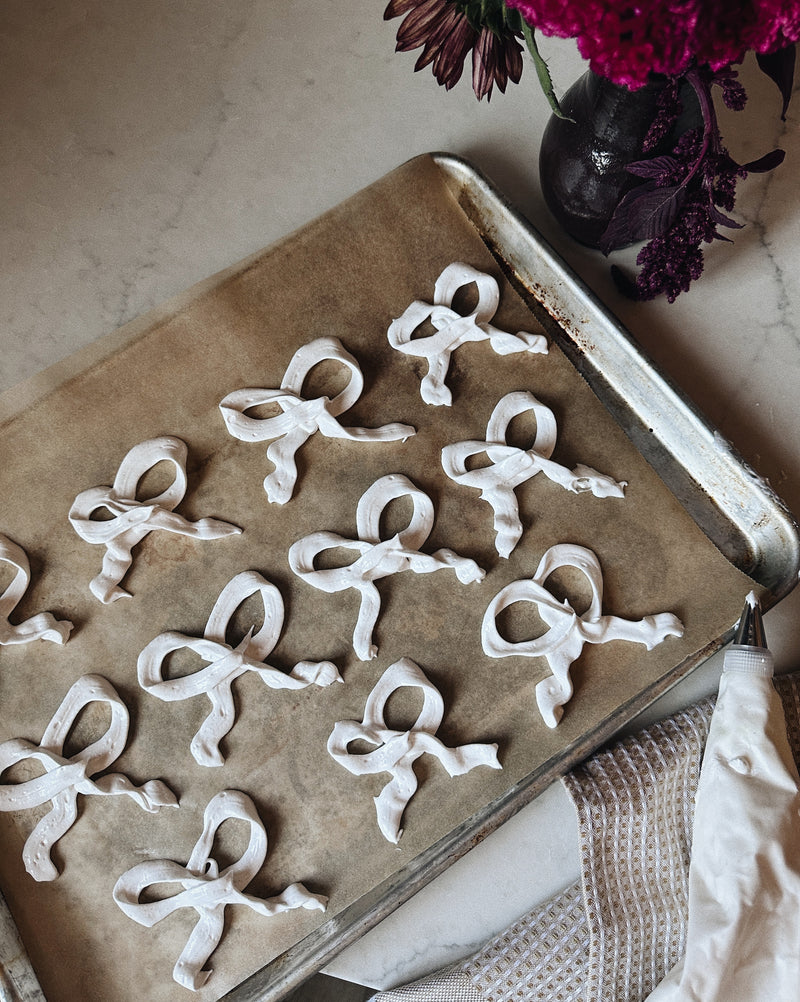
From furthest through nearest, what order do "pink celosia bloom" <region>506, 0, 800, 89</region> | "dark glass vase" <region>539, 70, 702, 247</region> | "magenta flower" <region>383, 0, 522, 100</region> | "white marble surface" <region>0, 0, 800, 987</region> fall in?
"white marble surface" <region>0, 0, 800, 987</region> < "dark glass vase" <region>539, 70, 702, 247</region> < "magenta flower" <region>383, 0, 522, 100</region> < "pink celosia bloom" <region>506, 0, 800, 89</region>

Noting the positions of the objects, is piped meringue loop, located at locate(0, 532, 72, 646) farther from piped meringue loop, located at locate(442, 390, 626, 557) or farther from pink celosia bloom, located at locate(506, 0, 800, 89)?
pink celosia bloom, located at locate(506, 0, 800, 89)

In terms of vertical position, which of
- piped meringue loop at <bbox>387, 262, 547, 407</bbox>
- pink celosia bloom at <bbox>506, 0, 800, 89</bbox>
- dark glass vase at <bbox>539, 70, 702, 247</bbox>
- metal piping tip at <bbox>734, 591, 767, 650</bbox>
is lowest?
metal piping tip at <bbox>734, 591, 767, 650</bbox>

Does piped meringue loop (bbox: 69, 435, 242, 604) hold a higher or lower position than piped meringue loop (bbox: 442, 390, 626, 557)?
higher

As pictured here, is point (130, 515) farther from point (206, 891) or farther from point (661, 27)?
point (661, 27)

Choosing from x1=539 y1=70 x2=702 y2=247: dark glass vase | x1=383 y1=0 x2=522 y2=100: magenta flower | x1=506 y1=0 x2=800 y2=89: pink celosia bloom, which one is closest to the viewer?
x1=506 y1=0 x2=800 y2=89: pink celosia bloom

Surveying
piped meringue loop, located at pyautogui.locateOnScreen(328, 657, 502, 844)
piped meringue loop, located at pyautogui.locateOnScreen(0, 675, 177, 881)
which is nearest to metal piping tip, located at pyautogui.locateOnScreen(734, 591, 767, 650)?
piped meringue loop, located at pyautogui.locateOnScreen(328, 657, 502, 844)

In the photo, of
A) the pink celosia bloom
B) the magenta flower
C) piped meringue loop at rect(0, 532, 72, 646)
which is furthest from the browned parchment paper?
the pink celosia bloom

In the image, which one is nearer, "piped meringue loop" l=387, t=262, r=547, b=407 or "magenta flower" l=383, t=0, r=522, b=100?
"magenta flower" l=383, t=0, r=522, b=100
